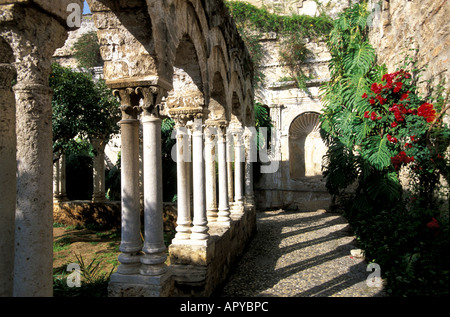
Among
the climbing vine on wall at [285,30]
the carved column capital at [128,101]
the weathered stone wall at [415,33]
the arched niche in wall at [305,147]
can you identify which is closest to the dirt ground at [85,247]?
the carved column capital at [128,101]

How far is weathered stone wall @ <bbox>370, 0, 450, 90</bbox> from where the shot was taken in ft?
14.9

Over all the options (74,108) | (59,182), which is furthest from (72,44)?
(74,108)

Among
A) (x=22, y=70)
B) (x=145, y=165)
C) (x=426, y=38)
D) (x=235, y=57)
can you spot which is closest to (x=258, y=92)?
(x=235, y=57)

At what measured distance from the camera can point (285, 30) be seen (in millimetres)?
14039

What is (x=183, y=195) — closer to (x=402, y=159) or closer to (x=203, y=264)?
(x=203, y=264)

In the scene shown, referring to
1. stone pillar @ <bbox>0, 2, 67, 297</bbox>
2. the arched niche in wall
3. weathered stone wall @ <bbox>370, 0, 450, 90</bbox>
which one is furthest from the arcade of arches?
the arched niche in wall

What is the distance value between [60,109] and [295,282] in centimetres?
691

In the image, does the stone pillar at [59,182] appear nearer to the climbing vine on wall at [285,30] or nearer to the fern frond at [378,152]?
the climbing vine on wall at [285,30]

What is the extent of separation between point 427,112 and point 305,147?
9.83 m

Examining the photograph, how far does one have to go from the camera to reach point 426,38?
5.12 metres

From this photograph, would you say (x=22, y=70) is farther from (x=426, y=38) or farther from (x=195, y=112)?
(x=426, y=38)

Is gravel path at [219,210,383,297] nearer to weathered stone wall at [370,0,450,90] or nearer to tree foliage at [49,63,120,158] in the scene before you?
weathered stone wall at [370,0,450,90]

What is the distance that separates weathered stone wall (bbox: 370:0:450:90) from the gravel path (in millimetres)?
3215

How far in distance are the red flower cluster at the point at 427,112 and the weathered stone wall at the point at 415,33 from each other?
39 centimetres
